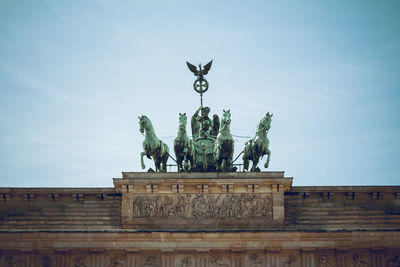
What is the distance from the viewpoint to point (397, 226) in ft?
149

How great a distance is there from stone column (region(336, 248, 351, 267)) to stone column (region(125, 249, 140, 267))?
7.78 meters

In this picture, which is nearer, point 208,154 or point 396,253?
point 396,253

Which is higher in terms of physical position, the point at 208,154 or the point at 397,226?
the point at 208,154

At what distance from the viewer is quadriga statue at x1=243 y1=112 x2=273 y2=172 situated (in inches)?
1841

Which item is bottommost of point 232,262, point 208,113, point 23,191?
point 232,262

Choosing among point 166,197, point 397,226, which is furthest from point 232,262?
point 397,226

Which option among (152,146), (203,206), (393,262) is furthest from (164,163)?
(393,262)

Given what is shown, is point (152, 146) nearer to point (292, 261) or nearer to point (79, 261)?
point (79, 261)

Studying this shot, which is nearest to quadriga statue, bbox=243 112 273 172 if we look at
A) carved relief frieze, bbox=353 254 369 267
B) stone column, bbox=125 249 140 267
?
carved relief frieze, bbox=353 254 369 267

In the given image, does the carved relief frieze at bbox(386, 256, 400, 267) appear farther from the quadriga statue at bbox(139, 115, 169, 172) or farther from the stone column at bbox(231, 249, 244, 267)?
the quadriga statue at bbox(139, 115, 169, 172)

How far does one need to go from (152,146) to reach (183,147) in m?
1.27

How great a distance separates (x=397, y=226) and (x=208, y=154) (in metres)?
8.47

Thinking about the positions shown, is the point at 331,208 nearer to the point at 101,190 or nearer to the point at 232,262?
the point at 232,262

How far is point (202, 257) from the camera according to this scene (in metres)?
44.6
